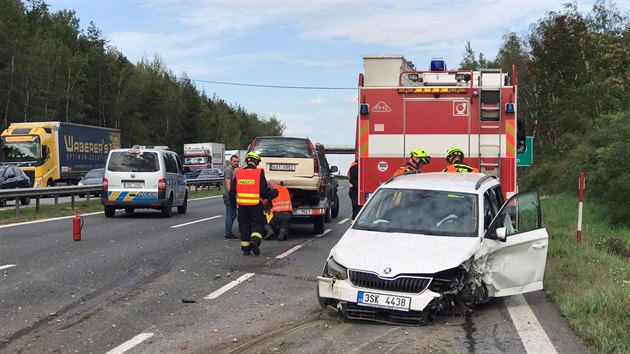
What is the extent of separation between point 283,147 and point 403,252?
27.7 feet

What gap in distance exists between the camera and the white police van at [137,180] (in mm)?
18750

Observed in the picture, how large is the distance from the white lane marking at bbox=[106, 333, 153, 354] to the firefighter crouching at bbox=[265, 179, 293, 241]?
7664 mm

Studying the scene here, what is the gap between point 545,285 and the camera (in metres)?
8.52

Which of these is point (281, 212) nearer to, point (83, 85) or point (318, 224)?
point (318, 224)

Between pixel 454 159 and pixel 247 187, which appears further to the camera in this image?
pixel 247 187

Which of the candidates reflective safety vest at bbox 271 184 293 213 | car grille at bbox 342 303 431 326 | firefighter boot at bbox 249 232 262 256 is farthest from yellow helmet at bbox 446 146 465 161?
car grille at bbox 342 303 431 326

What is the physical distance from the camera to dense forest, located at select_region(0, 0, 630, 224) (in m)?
26.3

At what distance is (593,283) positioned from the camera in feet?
27.0

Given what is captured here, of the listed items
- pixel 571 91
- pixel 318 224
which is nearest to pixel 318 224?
pixel 318 224

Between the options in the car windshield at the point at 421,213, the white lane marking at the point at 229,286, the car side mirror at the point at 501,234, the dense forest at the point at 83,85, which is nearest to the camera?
the car side mirror at the point at 501,234

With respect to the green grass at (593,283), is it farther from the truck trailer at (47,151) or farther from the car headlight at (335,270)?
the truck trailer at (47,151)

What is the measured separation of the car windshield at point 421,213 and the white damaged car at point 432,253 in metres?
0.01

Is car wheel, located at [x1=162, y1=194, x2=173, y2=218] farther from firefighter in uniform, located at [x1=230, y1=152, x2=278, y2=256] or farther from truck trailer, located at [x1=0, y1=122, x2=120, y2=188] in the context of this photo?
truck trailer, located at [x1=0, y1=122, x2=120, y2=188]

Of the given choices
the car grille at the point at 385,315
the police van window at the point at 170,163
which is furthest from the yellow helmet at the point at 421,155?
the police van window at the point at 170,163
